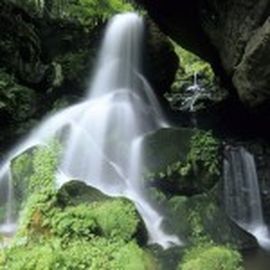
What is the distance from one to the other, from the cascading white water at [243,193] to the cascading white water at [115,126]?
2.35m

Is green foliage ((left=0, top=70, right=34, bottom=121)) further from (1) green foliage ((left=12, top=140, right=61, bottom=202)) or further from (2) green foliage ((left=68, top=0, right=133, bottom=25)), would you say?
(2) green foliage ((left=68, top=0, right=133, bottom=25))

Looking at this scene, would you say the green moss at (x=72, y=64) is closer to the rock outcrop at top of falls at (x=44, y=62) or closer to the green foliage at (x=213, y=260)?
the rock outcrop at top of falls at (x=44, y=62)

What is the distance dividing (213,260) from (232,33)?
6348 millimetres

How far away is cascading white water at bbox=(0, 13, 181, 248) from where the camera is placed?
13.3 m

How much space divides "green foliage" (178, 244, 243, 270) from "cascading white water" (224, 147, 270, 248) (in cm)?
397

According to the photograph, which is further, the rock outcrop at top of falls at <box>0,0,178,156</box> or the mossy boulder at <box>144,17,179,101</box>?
the mossy boulder at <box>144,17,179,101</box>

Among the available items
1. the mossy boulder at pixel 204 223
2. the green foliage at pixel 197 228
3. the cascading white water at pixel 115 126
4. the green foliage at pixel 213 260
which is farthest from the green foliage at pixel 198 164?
the green foliage at pixel 213 260

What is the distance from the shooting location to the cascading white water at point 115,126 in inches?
523

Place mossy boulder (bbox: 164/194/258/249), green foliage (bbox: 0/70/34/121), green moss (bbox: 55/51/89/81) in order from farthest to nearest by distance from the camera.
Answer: green moss (bbox: 55/51/89/81) → green foliage (bbox: 0/70/34/121) → mossy boulder (bbox: 164/194/258/249)

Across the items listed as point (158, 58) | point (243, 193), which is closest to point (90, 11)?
point (158, 58)

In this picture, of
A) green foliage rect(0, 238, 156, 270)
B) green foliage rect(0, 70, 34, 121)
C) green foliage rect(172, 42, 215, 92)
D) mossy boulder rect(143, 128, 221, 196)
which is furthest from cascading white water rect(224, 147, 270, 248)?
green foliage rect(172, 42, 215, 92)

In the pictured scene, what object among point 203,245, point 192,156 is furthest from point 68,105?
point 203,245

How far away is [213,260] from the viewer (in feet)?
29.3

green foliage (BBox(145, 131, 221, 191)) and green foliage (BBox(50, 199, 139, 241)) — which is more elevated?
green foliage (BBox(145, 131, 221, 191))
